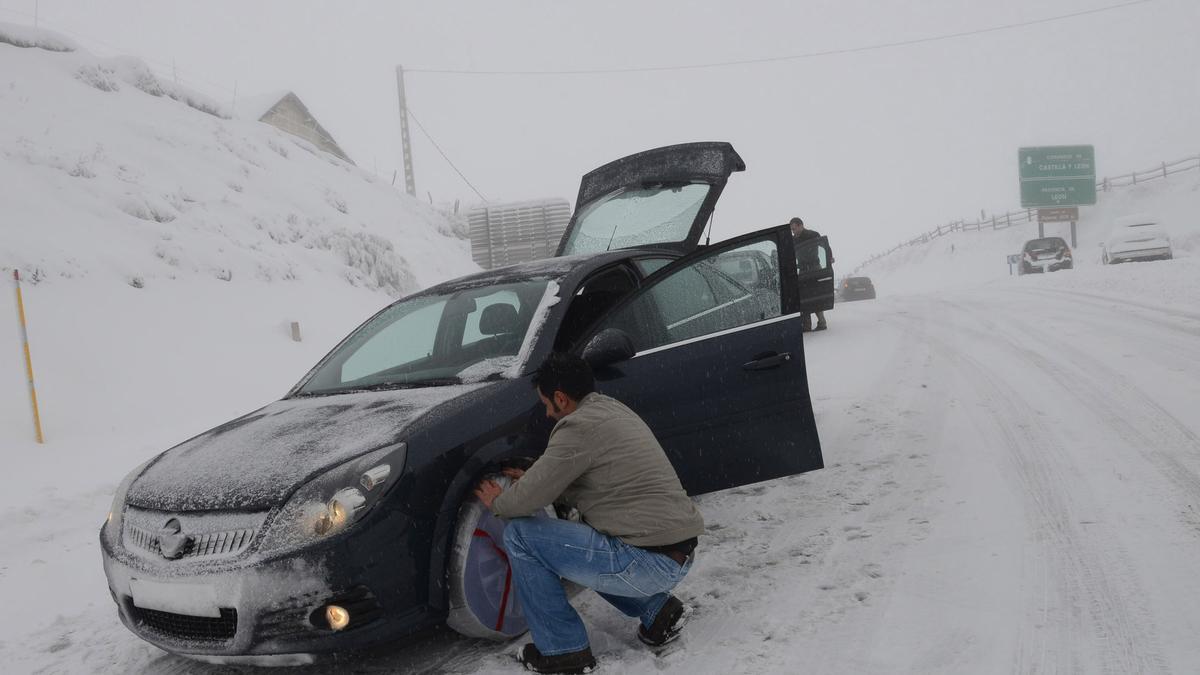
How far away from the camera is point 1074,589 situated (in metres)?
2.99

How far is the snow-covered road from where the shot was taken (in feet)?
8.93

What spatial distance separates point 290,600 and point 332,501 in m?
0.34

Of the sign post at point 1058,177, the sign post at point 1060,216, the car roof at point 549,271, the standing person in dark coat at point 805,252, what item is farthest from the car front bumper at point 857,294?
the car roof at point 549,271

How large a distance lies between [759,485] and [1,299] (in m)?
8.27

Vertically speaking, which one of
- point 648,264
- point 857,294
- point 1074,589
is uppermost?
point 648,264

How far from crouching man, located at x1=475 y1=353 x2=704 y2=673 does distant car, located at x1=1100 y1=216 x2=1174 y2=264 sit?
21.1 metres

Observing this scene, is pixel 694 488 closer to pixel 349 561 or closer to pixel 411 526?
pixel 411 526

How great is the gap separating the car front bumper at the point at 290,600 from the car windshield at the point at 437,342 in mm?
980

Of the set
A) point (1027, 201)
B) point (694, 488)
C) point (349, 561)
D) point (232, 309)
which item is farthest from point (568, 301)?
point (1027, 201)

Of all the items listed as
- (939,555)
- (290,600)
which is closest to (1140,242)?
(939,555)

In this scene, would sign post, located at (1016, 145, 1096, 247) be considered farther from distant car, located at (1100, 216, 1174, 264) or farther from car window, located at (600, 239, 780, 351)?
car window, located at (600, 239, 780, 351)

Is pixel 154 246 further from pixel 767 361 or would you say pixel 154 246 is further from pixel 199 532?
pixel 767 361

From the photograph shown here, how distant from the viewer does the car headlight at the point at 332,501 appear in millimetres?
2549

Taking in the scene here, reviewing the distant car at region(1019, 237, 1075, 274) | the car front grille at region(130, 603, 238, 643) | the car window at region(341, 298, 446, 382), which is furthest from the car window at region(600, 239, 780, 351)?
the distant car at region(1019, 237, 1075, 274)
